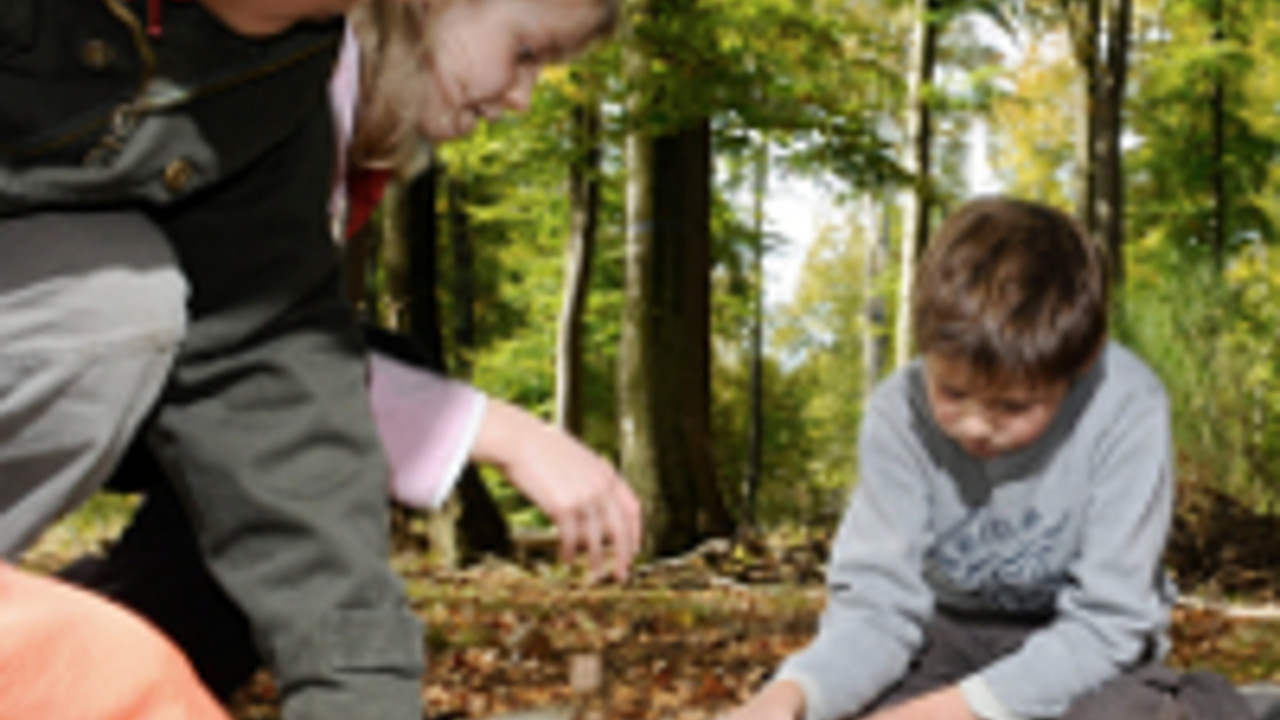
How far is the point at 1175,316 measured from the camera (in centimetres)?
917

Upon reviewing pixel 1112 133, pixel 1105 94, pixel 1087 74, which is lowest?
pixel 1112 133

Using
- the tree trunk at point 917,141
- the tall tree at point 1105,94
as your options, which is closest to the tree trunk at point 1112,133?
the tall tree at point 1105,94

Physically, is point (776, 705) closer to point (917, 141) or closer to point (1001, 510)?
point (1001, 510)

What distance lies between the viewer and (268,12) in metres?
1.41

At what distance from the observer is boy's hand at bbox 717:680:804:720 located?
2.23 metres

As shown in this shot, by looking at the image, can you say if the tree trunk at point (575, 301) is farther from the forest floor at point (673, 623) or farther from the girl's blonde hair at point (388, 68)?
the girl's blonde hair at point (388, 68)

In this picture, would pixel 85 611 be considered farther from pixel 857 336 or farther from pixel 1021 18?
pixel 857 336

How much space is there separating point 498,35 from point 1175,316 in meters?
8.26

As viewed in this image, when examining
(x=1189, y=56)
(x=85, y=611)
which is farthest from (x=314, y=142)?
(x=1189, y=56)

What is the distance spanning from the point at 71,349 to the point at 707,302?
7.92m

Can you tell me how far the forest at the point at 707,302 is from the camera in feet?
20.2

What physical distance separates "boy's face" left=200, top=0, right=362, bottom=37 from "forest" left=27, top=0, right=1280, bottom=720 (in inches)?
24.6

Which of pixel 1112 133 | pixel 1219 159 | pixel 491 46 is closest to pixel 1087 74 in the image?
pixel 1112 133

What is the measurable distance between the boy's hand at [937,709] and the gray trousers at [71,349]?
1.40 meters
